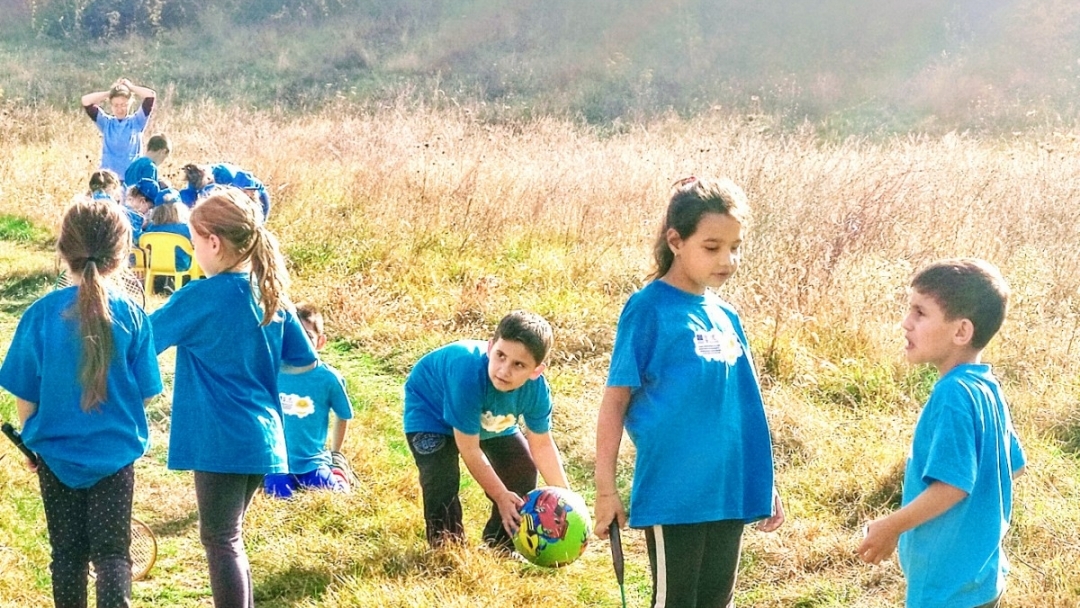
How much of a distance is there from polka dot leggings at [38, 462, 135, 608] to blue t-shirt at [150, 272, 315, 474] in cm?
23

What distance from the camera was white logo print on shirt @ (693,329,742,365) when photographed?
331cm

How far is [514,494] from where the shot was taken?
14.9 ft

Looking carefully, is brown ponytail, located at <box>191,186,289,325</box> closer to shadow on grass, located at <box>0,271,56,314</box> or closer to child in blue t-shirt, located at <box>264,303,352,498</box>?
child in blue t-shirt, located at <box>264,303,352,498</box>

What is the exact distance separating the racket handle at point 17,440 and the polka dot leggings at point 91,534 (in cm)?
4

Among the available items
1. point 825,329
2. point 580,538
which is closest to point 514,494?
point 580,538

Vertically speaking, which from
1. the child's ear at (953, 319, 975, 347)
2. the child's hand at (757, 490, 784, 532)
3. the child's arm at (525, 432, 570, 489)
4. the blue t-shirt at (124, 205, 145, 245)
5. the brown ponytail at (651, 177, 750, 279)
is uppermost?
the brown ponytail at (651, 177, 750, 279)

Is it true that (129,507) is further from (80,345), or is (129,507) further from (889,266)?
(889,266)

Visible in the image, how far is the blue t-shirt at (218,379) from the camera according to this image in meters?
3.74

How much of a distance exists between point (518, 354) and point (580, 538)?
2.69 ft

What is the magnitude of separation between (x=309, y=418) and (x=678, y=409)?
2.53 metres

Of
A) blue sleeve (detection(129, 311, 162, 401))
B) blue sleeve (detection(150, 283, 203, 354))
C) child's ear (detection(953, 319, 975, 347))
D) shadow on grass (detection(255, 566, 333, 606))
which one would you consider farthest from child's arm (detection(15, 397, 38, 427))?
child's ear (detection(953, 319, 975, 347))

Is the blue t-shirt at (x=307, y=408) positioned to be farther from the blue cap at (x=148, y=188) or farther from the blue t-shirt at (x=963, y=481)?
the blue cap at (x=148, y=188)

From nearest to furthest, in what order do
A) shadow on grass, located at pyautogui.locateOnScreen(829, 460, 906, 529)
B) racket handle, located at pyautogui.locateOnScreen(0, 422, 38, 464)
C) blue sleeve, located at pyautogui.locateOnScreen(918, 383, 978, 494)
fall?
1. blue sleeve, located at pyautogui.locateOnScreen(918, 383, 978, 494)
2. racket handle, located at pyautogui.locateOnScreen(0, 422, 38, 464)
3. shadow on grass, located at pyautogui.locateOnScreen(829, 460, 906, 529)

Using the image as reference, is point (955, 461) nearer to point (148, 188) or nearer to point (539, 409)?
point (539, 409)
